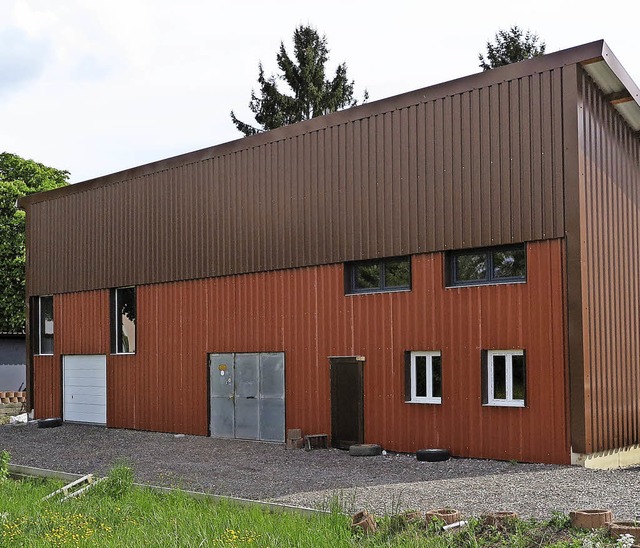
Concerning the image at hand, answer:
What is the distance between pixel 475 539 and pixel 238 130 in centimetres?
3493

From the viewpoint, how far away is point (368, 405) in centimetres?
1681

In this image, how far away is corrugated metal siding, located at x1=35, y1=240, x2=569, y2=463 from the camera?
14508mm

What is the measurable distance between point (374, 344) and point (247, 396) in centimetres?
377

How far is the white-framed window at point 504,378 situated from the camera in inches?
583

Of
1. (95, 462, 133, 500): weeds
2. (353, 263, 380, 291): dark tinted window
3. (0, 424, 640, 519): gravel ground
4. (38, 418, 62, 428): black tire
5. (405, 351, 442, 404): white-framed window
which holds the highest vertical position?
(353, 263, 380, 291): dark tinted window

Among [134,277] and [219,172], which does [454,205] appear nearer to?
[219,172]

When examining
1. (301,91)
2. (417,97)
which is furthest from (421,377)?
(301,91)

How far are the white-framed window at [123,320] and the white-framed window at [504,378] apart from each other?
33.2 feet

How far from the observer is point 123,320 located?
74.9 ft

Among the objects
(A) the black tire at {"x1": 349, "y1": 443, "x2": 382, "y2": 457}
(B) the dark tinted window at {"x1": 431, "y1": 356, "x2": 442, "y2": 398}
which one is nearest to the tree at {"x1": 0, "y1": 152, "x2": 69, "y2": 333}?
(A) the black tire at {"x1": 349, "y1": 443, "x2": 382, "y2": 457}

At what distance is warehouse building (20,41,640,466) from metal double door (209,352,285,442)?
43 millimetres

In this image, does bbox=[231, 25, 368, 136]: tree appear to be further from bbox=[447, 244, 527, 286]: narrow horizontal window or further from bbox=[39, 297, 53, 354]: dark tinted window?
bbox=[447, 244, 527, 286]: narrow horizontal window

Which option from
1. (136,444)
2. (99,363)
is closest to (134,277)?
(99,363)

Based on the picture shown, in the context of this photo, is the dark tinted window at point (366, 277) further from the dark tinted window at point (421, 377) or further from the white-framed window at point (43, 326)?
the white-framed window at point (43, 326)
